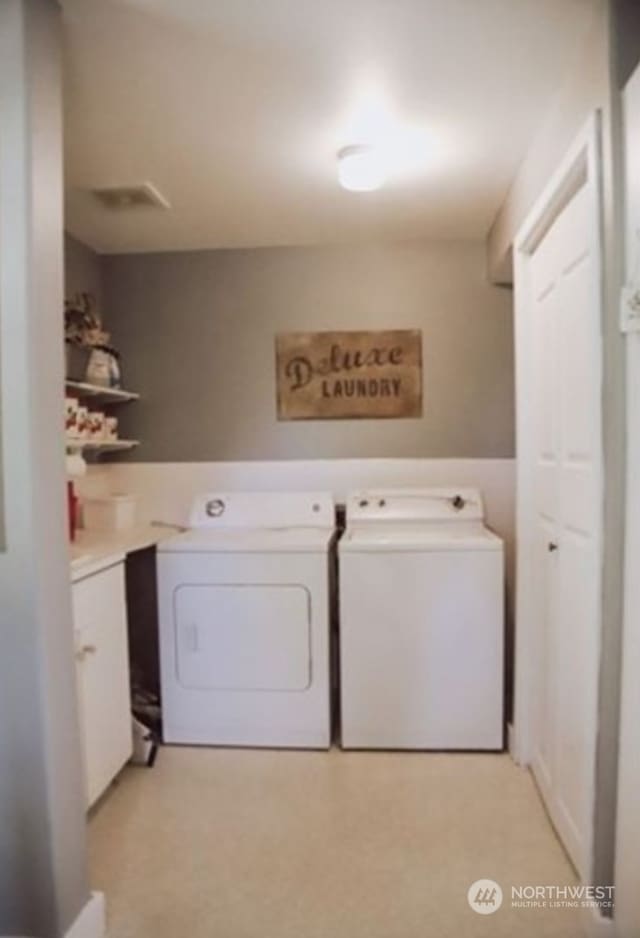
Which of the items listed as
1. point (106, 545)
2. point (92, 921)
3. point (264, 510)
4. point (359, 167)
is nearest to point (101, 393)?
point (106, 545)

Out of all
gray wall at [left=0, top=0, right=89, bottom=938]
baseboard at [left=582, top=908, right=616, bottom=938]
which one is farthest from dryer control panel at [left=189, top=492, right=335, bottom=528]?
baseboard at [left=582, top=908, right=616, bottom=938]

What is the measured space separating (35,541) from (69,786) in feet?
1.98

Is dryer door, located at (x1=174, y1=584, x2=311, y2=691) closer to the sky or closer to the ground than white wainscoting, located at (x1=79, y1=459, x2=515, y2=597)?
closer to the ground

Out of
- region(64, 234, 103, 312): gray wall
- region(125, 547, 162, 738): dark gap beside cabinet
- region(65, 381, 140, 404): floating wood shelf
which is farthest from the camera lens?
region(125, 547, 162, 738): dark gap beside cabinet

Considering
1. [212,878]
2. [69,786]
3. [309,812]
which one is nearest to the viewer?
[69,786]

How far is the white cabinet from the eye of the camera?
6.63ft

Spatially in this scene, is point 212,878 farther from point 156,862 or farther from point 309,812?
point 309,812

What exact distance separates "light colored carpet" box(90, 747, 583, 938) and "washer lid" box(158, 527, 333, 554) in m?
0.83

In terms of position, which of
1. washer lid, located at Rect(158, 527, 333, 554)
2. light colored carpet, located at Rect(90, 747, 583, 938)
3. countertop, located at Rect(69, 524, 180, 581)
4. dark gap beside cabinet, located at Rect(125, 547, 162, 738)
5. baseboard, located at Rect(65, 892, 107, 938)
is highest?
countertop, located at Rect(69, 524, 180, 581)

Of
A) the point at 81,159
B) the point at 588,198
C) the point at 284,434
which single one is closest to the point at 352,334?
the point at 284,434

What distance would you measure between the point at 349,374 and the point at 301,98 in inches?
58.9

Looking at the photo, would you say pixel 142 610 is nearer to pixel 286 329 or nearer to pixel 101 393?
pixel 101 393

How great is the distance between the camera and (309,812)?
7.11 feet

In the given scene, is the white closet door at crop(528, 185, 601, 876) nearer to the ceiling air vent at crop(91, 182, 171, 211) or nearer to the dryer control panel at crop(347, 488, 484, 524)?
the dryer control panel at crop(347, 488, 484, 524)
